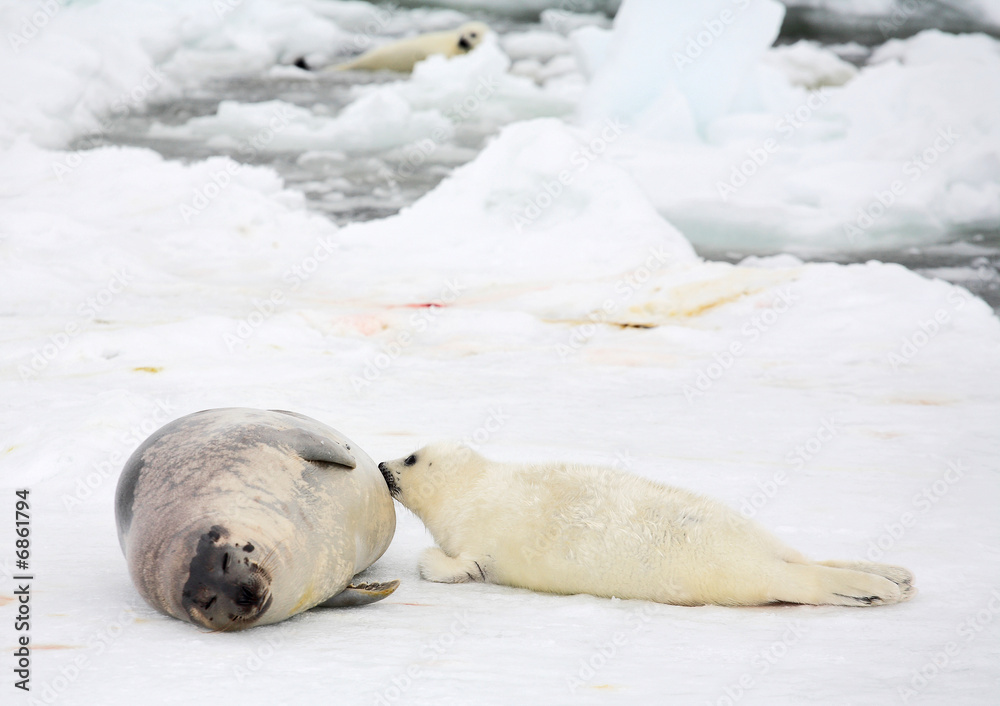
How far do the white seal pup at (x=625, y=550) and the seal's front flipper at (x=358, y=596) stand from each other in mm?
254

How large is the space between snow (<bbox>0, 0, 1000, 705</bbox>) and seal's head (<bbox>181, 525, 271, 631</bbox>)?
0.17 feet

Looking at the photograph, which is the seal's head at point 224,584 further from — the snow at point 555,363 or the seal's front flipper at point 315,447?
the seal's front flipper at point 315,447

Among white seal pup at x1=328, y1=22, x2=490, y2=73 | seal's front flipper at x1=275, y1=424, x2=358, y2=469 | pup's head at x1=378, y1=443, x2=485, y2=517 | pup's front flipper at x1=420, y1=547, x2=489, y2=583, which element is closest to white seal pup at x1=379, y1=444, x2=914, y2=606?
pup's front flipper at x1=420, y1=547, x2=489, y2=583

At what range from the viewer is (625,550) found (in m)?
2.27

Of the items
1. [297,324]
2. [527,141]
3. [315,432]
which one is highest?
[315,432]

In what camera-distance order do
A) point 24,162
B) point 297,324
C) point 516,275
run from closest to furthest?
1. point 297,324
2. point 516,275
3. point 24,162

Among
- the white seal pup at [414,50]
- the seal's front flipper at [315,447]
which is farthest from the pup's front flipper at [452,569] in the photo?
the white seal pup at [414,50]

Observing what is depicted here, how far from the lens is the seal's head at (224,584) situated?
184cm

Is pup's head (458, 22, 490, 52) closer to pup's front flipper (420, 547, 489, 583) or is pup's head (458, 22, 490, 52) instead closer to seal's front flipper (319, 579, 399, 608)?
pup's front flipper (420, 547, 489, 583)

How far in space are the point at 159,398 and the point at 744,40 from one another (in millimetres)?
9155

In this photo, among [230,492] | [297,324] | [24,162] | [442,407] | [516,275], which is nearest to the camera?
[230,492]

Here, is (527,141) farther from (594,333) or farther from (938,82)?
(938,82)

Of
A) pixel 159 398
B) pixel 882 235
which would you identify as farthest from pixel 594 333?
pixel 882 235

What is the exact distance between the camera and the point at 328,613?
210 cm
